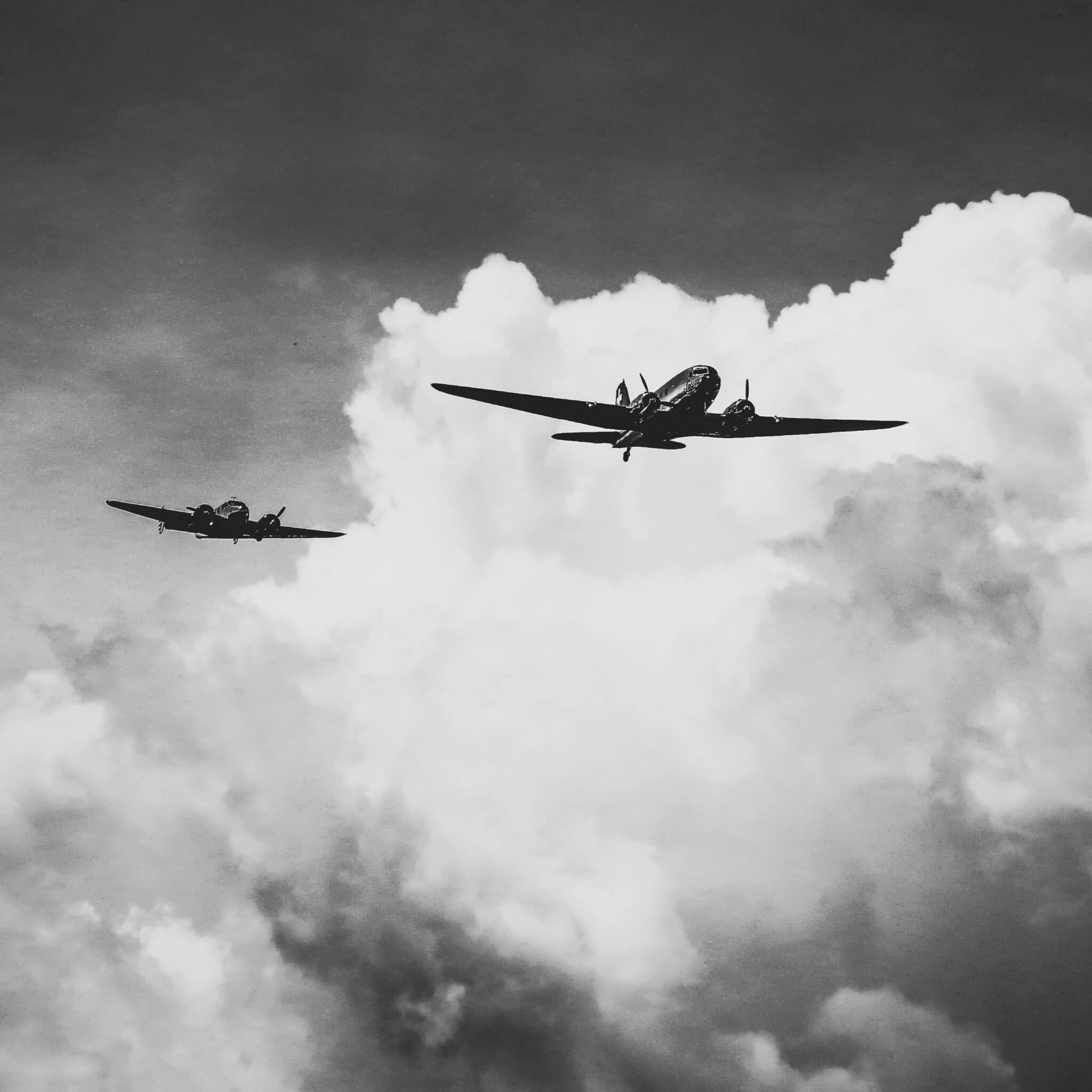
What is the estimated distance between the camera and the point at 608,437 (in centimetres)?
6538

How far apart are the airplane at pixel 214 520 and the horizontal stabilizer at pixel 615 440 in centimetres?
3990

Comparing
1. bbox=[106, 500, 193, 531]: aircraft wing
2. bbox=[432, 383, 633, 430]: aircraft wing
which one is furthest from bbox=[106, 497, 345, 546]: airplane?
bbox=[432, 383, 633, 430]: aircraft wing

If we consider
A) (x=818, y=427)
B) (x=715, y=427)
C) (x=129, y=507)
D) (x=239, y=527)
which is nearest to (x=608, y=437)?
(x=715, y=427)

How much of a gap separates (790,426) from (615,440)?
13873 millimetres

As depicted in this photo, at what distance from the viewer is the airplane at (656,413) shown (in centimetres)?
6197

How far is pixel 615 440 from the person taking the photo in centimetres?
6531

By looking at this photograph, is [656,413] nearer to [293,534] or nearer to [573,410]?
[573,410]

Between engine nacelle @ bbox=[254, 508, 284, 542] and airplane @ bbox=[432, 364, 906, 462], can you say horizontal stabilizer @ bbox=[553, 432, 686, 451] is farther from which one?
engine nacelle @ bbox=[254, 508, 284, 542]

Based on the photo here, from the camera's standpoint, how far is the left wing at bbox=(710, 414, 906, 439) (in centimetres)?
6419

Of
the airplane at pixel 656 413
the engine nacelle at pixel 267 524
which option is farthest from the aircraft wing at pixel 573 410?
the engine nacelle at pixel 267 524

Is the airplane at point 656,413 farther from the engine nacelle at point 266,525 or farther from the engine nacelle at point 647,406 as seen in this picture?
the engine nacelle at point 266,525

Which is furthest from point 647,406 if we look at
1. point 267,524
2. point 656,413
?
point 267,524

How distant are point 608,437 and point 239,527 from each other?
4188 cm

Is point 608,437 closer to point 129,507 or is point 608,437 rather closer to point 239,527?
point 239,527
